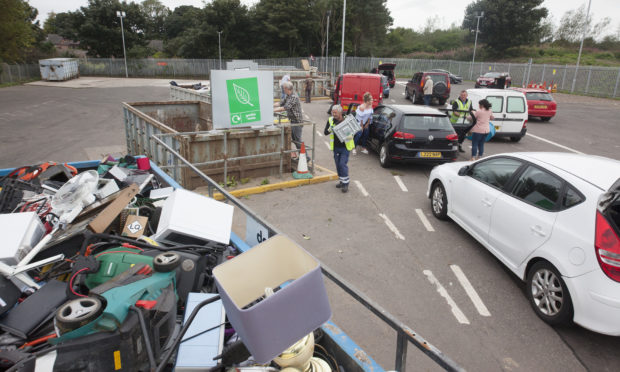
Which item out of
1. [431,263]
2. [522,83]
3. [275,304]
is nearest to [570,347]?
[431,263]

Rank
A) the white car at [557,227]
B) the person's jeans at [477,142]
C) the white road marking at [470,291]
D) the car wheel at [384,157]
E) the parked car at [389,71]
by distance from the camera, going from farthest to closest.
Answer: the parked car at [389,71], the person's jeans at [477,142], the car wheel at [384,157], the white road marking at [470,291], the white car at [557,227]

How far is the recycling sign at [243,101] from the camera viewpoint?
852 cm

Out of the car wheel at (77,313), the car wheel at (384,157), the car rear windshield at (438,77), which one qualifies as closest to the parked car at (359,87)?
the car wheel at (384,157)

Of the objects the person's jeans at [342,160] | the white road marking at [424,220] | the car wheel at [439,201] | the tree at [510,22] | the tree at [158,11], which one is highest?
the tree at [158,11]

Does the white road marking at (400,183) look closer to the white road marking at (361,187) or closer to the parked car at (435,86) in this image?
the white road marking at (361,187)

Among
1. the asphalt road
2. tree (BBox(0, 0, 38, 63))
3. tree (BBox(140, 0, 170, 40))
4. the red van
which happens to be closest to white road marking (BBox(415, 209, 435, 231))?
the asphalt road

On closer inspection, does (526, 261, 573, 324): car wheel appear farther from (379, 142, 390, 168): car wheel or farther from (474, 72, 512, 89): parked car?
(474, 72, 512, 89): parked car

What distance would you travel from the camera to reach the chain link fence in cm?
3196

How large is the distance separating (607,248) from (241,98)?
7086 millimetres

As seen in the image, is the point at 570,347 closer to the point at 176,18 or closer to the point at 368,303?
the point at 368,303

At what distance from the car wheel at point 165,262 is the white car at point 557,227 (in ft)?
13.2

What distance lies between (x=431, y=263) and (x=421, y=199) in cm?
291

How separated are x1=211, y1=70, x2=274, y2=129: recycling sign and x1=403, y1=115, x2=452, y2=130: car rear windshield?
3.61m

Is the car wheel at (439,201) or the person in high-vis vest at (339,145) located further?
the person in high-vis vest at (339,145)
